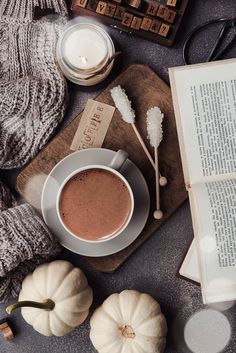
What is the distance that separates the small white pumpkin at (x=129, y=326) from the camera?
0.97m

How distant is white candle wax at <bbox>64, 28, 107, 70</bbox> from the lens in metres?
1.01

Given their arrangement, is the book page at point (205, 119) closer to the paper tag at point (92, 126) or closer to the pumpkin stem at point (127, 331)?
the paper tag at point (92, 126)

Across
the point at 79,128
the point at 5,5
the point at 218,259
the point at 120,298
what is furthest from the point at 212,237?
the point at 5,5

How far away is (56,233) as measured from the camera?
3.33 feet

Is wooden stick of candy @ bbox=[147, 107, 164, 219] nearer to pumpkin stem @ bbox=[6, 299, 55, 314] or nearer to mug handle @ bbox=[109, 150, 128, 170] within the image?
mug handle @ bbox=[109, 150, 128, 170]

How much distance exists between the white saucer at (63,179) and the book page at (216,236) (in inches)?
3.7

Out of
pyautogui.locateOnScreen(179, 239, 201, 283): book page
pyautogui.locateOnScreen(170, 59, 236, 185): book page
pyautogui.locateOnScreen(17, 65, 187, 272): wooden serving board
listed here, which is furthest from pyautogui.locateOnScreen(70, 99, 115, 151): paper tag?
pyautogui.locateOnScreen(179, 239, 201, 283): book page

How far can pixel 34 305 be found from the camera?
36.8 inches

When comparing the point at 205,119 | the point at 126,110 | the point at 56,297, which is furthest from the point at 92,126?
the point at 56,297

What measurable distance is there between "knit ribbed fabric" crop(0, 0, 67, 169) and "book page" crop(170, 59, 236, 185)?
205mm

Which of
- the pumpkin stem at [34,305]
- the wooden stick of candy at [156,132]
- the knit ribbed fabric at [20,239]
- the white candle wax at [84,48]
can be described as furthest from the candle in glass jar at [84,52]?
the pumpkin stem at [34,305]

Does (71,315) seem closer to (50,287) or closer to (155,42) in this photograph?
(50,287)

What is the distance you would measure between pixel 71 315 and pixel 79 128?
316 mm

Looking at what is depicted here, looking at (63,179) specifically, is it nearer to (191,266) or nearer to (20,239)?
(20,239)
